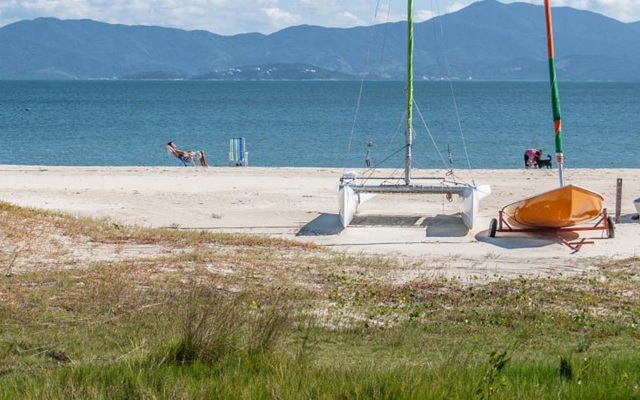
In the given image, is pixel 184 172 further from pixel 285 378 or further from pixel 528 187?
pixel 285 378

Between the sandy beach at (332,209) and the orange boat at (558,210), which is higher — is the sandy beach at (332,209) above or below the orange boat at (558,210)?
below

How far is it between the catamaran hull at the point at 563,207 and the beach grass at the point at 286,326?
303cm

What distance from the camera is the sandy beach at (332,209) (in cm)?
1429

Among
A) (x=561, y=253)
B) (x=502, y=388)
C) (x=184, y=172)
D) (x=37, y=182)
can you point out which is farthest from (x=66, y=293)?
(x=184, y=172)

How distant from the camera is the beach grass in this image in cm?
620

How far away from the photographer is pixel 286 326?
7.70m

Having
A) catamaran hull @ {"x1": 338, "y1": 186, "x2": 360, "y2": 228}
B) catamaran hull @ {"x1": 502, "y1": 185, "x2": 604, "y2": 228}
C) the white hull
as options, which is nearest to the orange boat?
catamaran hull @ {"x1": 502, "y1": 185, "x2": 604, "y2": 228}

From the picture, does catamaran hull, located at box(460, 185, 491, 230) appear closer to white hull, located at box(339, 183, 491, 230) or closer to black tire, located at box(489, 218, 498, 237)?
white hull, located at box(339, 183, 491, 230)

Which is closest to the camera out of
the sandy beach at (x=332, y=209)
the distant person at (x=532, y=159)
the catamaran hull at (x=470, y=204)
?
the sandy beach at (x=332, y=209)

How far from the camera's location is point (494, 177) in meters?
25.1

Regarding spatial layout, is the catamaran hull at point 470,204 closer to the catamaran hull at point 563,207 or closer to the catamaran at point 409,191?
the catamaran at point 409,191

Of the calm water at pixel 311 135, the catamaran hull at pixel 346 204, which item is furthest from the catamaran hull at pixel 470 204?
the calm water at pixel 311 135

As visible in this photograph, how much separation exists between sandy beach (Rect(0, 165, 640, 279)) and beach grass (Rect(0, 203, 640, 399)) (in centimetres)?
156

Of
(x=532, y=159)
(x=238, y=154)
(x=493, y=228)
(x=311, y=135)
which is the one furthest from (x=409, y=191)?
(x=311, y=135)
